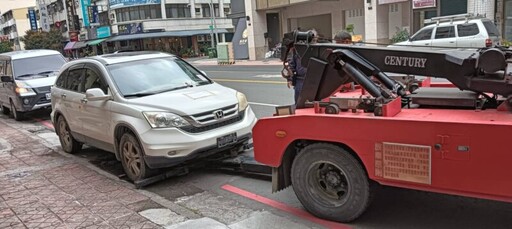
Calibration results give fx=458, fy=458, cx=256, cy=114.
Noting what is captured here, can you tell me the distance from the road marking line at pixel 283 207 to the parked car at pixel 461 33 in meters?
12.8

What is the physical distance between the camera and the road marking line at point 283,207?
4.30 meters

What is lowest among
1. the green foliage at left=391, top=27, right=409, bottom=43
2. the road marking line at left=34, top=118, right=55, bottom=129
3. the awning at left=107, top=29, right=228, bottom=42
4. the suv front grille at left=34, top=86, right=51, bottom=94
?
the road marking line at left=34, top=118, right=55, bottom=129

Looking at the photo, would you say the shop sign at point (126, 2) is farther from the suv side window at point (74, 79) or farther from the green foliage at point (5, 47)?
the suv side window at point (74, 79)

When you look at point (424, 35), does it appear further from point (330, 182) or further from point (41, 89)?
point (330, 182)

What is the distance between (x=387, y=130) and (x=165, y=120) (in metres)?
3.01

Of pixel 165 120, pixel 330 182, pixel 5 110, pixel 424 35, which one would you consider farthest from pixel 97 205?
pixel 424 35

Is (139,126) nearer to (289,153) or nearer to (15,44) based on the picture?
(289,153)

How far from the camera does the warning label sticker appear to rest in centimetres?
359

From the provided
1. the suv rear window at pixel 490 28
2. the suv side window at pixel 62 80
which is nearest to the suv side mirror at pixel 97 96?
the suv side window at pixel 62 80

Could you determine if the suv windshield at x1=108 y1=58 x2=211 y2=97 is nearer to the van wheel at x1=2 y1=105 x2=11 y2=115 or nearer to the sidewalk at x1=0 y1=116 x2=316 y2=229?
the sidewalk at x1=0 y1=116 x2=316 y2=229

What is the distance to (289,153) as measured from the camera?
15.0 feet

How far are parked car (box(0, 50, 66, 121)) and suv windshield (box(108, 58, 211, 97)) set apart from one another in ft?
21.6

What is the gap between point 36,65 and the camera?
44.0 feet

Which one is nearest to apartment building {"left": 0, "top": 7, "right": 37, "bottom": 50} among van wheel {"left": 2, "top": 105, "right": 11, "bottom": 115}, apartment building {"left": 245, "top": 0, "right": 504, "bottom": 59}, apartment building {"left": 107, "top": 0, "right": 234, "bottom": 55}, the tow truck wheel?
apartment building {"left": 107, "top": 0, "right": 234, "bottom": 55}
